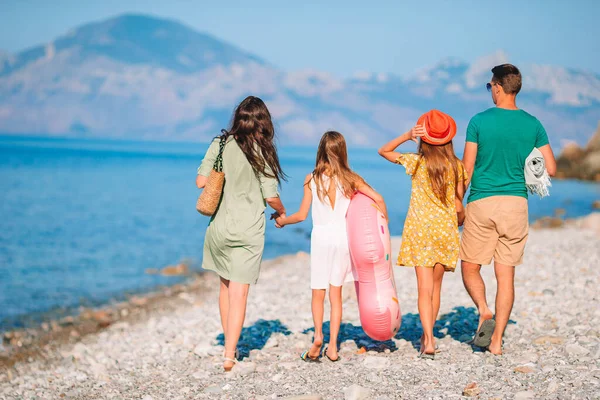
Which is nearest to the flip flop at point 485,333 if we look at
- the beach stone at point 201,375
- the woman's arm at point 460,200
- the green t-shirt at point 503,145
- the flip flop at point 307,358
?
the woman's arm at point 460,200

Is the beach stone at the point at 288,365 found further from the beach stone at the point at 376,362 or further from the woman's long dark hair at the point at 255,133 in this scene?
the woman's long dark hair at the point at 255,133

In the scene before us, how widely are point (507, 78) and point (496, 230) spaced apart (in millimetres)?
1347

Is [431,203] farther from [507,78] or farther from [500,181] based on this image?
[507,78]

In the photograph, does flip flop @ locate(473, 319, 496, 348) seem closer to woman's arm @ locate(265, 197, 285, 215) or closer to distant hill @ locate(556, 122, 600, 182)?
woman's arm @ locate(265, 197, 285, 215)

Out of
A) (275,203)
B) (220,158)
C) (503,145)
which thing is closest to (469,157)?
(503,145)

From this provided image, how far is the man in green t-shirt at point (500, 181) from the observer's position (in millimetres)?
5477

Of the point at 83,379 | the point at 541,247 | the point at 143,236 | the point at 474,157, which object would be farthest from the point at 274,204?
the point at 143,236

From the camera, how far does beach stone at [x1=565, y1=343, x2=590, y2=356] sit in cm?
557

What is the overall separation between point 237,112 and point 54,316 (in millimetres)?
8486

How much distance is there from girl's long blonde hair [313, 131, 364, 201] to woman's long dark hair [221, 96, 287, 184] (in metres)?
0.40

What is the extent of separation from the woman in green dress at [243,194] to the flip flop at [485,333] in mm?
2098

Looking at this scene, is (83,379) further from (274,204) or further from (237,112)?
(237,112)

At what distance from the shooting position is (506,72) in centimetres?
550

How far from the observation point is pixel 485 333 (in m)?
5.60
